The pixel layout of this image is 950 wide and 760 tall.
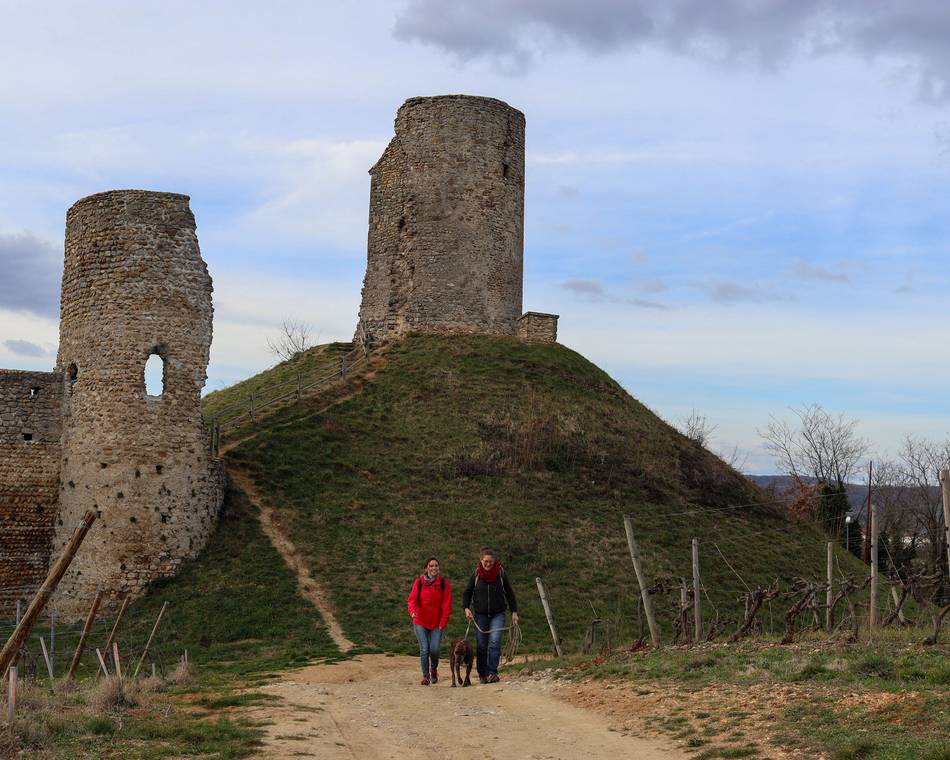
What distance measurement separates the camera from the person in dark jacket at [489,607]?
17.3 meters

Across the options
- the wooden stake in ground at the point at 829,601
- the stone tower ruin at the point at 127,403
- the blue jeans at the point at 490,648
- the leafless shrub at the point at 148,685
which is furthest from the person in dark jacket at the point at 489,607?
the stone tower ruin at the point at 127,403

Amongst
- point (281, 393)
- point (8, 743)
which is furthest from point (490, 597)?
point (281, 393)

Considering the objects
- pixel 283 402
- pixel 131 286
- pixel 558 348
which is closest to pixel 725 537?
pixel 558 348

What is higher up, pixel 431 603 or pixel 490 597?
pixel 490 597

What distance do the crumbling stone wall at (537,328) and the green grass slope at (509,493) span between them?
1388 millimetres

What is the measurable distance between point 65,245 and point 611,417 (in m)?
17.1

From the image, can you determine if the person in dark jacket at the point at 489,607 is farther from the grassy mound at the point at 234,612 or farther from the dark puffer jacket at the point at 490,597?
the grassy mound at the point at 234,612

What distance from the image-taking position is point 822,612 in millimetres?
27516

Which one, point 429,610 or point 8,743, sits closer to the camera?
point 8,743

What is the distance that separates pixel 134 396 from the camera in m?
26.8

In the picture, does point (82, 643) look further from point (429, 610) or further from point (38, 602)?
point (38, 602)

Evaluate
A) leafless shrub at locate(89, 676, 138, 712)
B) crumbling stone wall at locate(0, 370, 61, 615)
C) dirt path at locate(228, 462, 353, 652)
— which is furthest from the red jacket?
crumbling stone wall at locate(0, 370, 61, 615)

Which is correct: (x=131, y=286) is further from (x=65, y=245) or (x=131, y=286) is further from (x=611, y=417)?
(x=611, y=417)

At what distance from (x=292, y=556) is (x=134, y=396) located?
5.29 m
